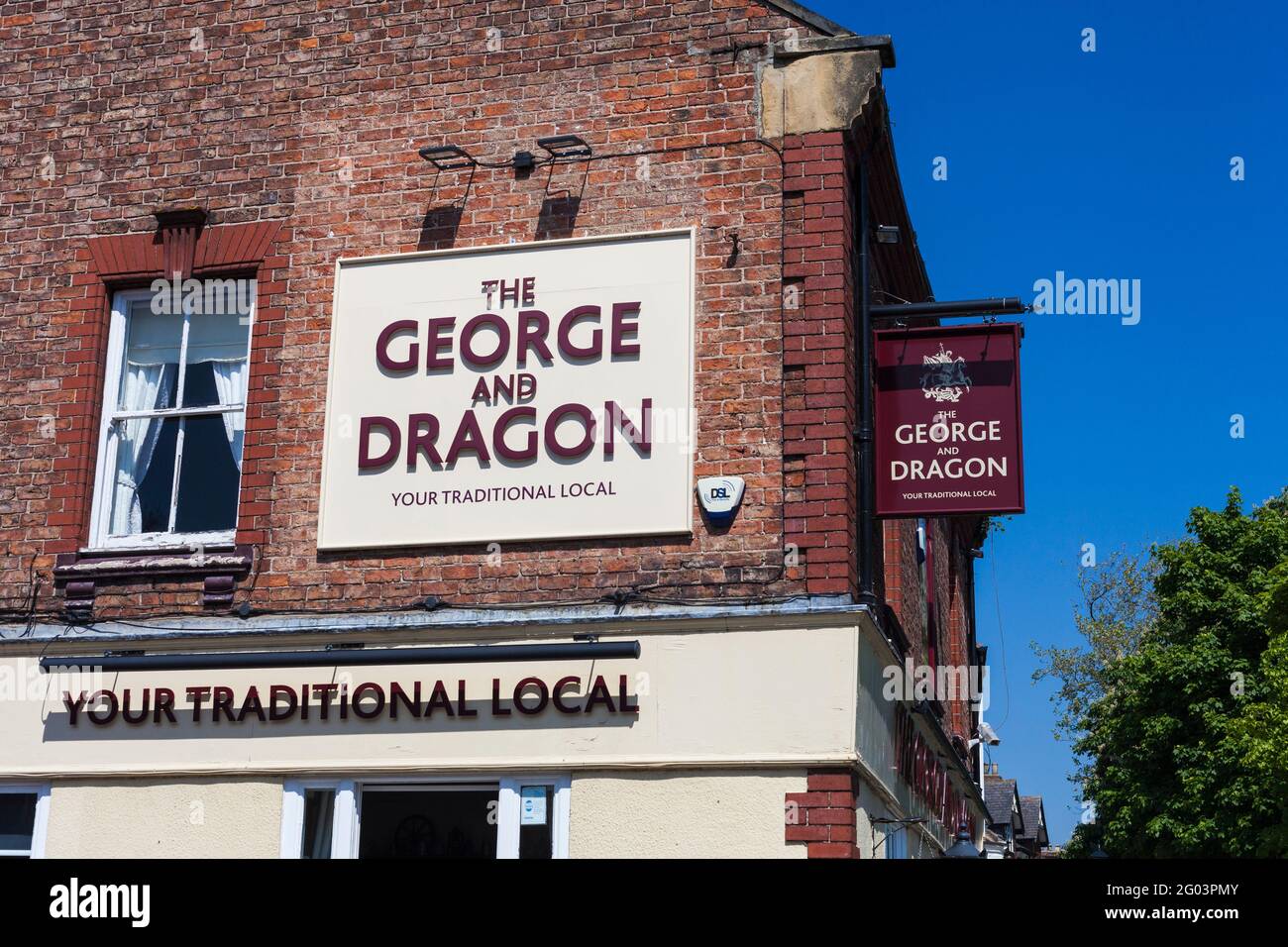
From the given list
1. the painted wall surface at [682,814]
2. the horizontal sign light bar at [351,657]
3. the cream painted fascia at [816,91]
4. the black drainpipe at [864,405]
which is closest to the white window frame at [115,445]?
the horizontal sign light bar at [351,657]

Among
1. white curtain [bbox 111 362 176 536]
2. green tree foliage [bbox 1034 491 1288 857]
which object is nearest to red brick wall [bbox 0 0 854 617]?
white curtain [bbox 111 362 176 536]

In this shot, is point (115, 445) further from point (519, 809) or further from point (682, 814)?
point (682, 814)

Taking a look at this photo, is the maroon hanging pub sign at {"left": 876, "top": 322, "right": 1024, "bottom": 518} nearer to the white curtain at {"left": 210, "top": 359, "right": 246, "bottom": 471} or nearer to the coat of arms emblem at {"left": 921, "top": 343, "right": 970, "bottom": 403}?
the coat of arms emblem at {"left": 921, "top": 343, "right": 970, "bottom": 403}

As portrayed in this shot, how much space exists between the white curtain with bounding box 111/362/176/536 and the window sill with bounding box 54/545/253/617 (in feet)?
1.23

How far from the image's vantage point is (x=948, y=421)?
33.2 feet

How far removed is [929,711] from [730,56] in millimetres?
6113

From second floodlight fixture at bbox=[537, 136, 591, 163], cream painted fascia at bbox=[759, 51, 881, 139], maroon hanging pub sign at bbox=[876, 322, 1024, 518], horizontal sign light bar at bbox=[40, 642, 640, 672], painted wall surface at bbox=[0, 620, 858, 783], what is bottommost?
painted wall surface at bbox=[0, 620, 858, 783]

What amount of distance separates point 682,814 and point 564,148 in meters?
4.65

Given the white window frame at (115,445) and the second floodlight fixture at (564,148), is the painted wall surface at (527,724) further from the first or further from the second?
the second floodlight fixture at (564,148)

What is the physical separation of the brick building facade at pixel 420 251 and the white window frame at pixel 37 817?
4 cm

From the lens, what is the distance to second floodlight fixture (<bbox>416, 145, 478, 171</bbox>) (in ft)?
35.0

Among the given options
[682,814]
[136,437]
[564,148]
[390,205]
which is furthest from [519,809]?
[564,148]

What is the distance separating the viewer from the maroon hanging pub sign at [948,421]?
9961 mm
